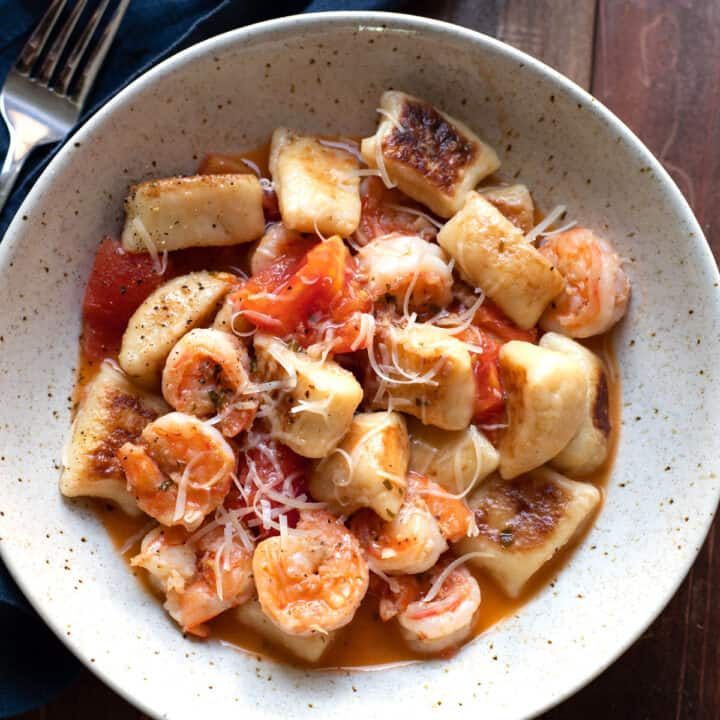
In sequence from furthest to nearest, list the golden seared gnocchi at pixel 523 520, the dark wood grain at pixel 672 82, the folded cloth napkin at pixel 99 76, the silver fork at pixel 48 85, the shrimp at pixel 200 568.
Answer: the dark wood grain at pixel 672 82 → the silver fork at pixel 48 85 → the folded cloth napkin at pixel 99 76 → the golden seared gnocchi at pixel 523 520 → the shrimp at pixel 200 568

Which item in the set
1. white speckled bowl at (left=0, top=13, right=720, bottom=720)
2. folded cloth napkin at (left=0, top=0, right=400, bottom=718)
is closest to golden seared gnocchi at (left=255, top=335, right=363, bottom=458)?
white speckled bowl at (left=0, top=13, right=720, bottom=720)

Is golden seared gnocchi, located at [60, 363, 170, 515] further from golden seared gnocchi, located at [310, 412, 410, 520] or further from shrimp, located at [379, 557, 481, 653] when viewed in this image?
shrimp, located at [379, 557, 481, 653]

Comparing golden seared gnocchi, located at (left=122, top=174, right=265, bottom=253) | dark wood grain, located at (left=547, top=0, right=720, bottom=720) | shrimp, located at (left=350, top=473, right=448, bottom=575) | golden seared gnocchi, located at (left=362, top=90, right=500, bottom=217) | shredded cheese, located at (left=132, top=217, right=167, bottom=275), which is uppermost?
dark wood grain, located at (left=547, top=0, right=720, bottom=720)

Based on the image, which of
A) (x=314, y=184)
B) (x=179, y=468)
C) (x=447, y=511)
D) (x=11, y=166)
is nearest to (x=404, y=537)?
(x=447, y=511)

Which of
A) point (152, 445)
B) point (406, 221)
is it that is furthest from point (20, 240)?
point (406, 221)

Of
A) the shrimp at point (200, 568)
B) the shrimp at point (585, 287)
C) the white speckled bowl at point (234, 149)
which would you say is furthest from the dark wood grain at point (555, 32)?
the shrimp at point (200, 568)

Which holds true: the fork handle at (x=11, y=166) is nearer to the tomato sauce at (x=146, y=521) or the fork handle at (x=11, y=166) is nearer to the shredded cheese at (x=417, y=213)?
the tomato sauce at (x=146, y=521)

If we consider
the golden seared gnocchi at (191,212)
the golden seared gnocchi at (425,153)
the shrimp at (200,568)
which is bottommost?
the shrimp at (200,568)

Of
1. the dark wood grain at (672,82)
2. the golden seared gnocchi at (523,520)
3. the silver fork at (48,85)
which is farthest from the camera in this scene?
the dark wood grain at (672,82)

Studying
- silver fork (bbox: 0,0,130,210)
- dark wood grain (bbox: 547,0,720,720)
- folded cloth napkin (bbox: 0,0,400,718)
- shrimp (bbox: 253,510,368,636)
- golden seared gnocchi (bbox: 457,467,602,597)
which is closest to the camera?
shrimp (bbox: 253,510,368,636)
